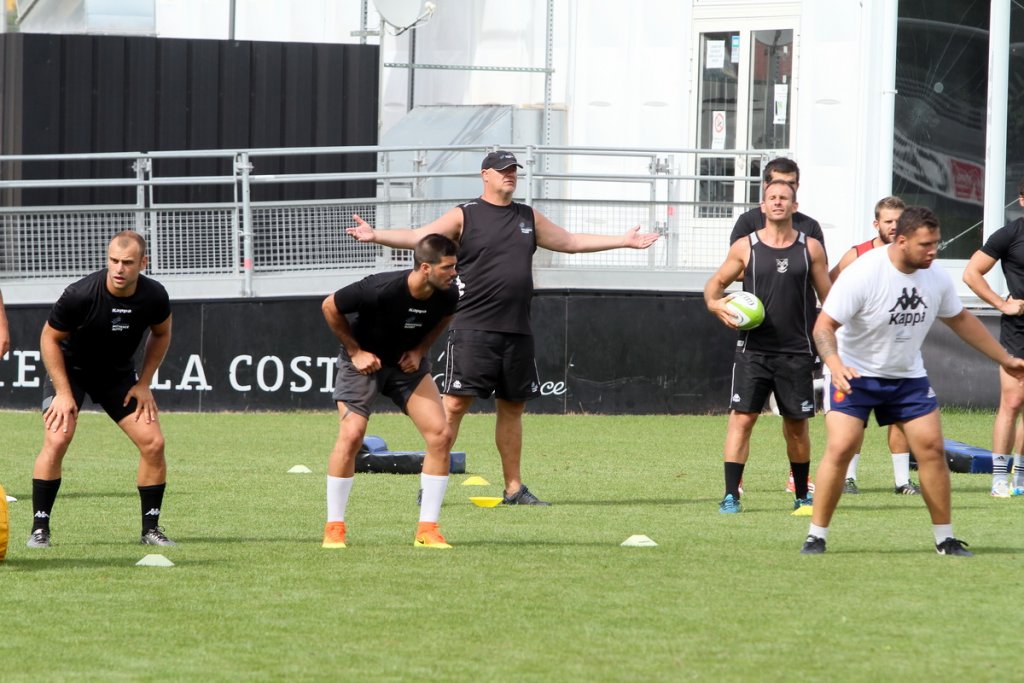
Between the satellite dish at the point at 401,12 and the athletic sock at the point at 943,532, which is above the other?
the satellite dish at the point at 401,12

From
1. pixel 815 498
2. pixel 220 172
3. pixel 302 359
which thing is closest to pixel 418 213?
pixel 302 359

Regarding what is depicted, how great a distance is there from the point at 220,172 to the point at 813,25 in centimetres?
690

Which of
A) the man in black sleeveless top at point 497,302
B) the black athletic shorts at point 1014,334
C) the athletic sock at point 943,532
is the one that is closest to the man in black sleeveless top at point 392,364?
the man in black sleeveless top at point 497,302

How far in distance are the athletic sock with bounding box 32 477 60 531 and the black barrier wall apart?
896 cm

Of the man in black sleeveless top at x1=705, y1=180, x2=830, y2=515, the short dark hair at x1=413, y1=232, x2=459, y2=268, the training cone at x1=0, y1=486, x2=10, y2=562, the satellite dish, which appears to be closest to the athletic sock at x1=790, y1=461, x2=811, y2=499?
the man in black sleeveless top at x1=705, y1=180, x2=830, y2=515

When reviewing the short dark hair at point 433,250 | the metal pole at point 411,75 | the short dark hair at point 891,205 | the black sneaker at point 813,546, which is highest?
the metal pole at point 411,75

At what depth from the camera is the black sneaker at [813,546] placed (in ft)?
26.0

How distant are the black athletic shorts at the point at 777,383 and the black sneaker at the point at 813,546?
68.7 inches

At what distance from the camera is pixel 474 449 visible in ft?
45.5

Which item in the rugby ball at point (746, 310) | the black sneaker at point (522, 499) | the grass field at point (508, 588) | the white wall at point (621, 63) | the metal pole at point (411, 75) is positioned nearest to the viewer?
the grass field at point (508, 588)

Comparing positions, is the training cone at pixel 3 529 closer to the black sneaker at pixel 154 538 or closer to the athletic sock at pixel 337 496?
the black sneaker at pixel 154 538

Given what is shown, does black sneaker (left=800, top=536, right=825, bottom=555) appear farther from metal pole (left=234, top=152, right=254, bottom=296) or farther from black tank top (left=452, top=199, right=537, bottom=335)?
metal pole (left=234, top=152, right=254, bottom=296)

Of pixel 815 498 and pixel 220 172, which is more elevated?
pixel 220 172

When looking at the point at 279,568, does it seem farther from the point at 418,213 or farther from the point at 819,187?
the point at 819,187
